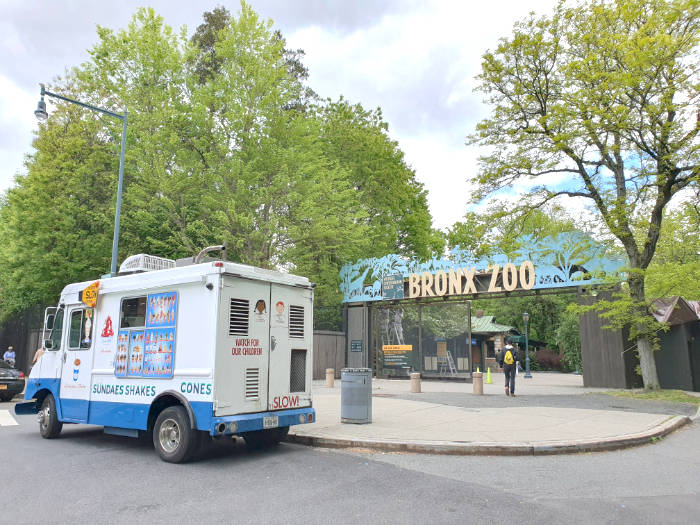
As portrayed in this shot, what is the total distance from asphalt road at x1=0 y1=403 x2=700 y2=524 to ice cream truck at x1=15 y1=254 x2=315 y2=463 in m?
0.59

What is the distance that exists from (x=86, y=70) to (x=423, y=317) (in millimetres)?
19303

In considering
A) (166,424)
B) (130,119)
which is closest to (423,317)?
(130,119)

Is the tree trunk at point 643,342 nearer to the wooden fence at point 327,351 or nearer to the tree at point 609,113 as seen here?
the tree at point 609,113

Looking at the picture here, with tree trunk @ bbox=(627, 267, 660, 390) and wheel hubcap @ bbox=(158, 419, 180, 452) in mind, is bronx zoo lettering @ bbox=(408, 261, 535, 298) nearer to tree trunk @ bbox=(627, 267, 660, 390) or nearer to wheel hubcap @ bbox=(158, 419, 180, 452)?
tree trunk @ bbox=(627, 267, 660, 390)

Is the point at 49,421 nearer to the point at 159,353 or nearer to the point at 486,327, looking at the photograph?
the point at 159,353

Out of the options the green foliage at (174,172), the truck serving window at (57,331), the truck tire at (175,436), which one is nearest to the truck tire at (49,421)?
the truck serving window at (57,331)

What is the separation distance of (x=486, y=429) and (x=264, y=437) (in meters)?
4.03

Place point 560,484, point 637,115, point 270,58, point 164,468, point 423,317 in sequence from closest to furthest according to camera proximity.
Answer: point 560,484, point 164,468, point 637,115, point 270,58, point 423,317

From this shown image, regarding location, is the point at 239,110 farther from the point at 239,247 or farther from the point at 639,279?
the point at 639,279

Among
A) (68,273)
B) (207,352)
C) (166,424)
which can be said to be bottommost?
(166,424)

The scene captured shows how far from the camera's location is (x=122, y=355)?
843cm

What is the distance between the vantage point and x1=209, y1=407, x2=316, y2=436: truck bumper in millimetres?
7012

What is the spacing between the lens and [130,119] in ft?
70.9

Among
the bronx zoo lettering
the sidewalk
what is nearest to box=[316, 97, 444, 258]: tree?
the bronx zoo lettering
